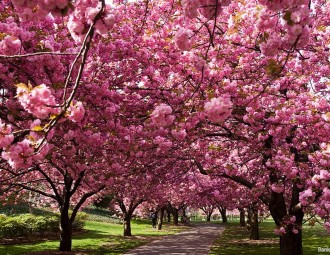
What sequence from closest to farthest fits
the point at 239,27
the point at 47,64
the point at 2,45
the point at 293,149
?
1. the point at 2,45
2. the point at 47,64
3. the point at 239,27
4. the point at 293,149

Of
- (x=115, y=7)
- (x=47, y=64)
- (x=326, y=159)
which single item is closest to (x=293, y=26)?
(x=47, y=64)

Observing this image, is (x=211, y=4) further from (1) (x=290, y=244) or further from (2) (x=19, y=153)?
(1) (x=290, y=244)

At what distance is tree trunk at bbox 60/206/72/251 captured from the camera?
1802 centimetres

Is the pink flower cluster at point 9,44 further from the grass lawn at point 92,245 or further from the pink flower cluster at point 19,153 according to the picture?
the grass lawn at point 92,245

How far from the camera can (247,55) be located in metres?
Result: 9.48

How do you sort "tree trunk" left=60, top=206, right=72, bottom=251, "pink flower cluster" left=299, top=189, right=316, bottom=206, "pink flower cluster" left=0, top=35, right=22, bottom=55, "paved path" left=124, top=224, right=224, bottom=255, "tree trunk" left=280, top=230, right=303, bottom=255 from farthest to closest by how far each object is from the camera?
"paved path" left=124, top=224, right=224, bottom=255 → "tree trunk" left=60, top=206, right=72, bottom=251 → "tree trunk" left=280, top=230, right=303, bottom=255 → "pink flower cluster" left=299, top=189, right=316, bottom=206 → "pink flower cluster" left=0, top=35, right=22, bottom=55

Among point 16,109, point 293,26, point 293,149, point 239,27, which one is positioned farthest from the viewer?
point 293,149

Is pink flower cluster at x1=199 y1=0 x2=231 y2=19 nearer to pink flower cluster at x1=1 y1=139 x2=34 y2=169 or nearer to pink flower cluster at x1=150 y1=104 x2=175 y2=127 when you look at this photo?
pink flower cluster at x1=150 y1=104 x2=175 y2=127

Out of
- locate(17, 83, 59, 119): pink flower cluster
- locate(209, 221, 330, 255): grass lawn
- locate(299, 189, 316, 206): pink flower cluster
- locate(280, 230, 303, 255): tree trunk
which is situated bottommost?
locate(209, 221, 330, 255): grass lawn

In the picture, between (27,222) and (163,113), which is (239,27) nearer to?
(163,113)

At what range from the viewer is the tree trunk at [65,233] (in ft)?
59.1

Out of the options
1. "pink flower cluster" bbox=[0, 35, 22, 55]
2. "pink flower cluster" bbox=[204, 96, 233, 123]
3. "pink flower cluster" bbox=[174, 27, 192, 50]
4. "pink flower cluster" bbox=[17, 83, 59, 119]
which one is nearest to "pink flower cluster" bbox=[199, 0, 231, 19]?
"pink flower cluster" bbox=[174, 27, 192, 50]

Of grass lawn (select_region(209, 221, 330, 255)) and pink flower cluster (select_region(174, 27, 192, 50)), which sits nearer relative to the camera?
pink flower cluster (select_region(174, 27, 192, 50))

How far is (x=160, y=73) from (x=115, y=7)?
2.36 m
